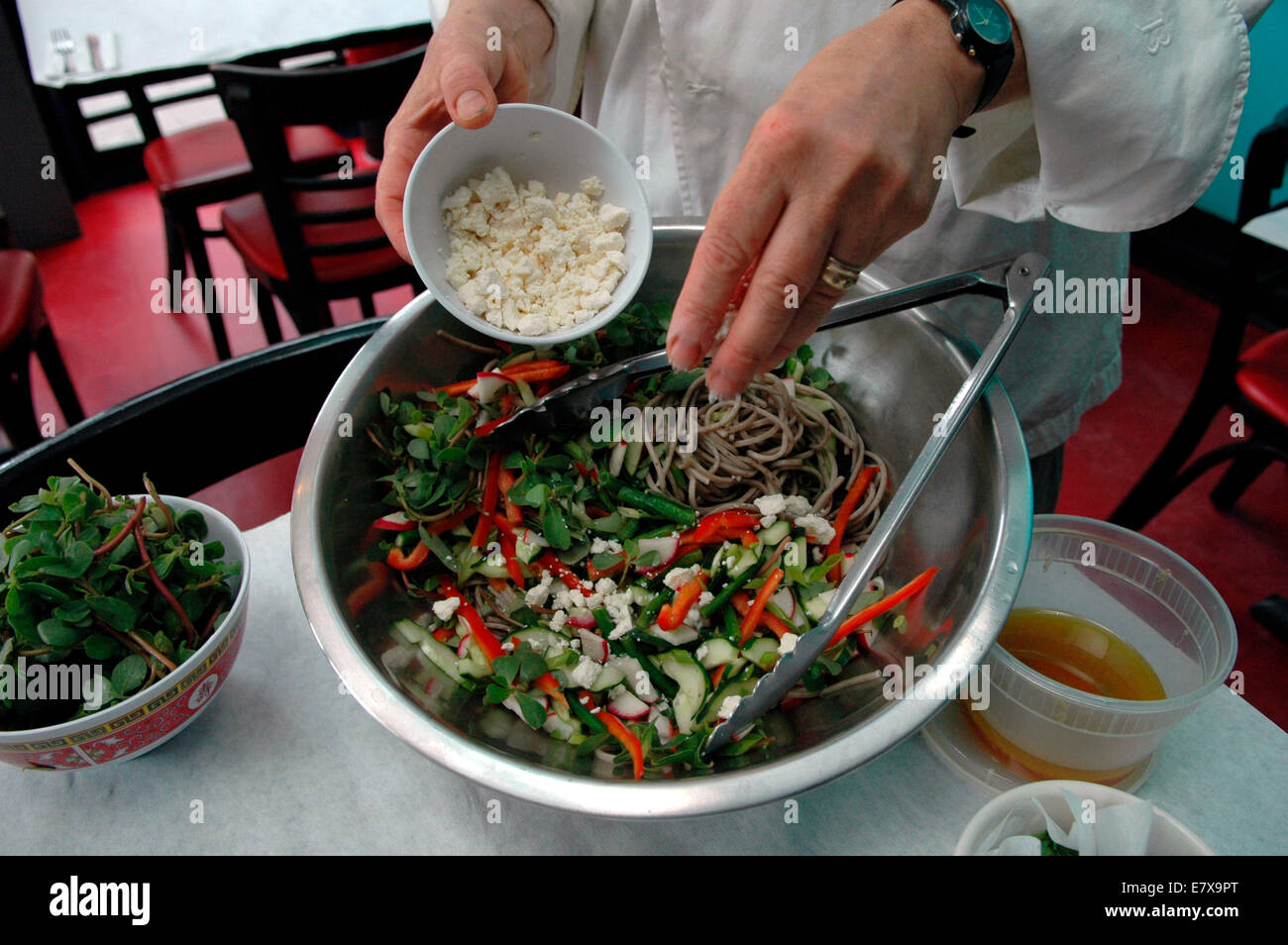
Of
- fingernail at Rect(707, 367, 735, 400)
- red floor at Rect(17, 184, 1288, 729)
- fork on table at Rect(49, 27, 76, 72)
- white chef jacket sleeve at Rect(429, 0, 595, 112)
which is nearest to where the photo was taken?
fingernail at Rect(707, 367, 735, 400)

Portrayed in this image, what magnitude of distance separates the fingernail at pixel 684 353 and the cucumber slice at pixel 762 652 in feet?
1.07

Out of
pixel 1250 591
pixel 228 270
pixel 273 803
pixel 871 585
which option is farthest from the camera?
pixel 228 270

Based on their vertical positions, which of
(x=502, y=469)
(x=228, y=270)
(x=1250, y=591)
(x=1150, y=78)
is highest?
(x=1150, y=78)

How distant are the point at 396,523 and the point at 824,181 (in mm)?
643

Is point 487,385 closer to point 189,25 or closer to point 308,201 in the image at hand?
point 308,201

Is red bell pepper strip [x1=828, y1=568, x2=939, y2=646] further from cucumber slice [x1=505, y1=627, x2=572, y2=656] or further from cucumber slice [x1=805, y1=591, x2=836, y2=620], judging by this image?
cucumber slice [x1=505, y1=627, x2=572, y2=656]

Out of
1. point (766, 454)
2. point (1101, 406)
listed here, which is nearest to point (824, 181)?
point (766, 454)

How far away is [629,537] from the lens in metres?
1.05

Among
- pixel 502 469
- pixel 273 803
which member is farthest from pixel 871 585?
pixel 273 803

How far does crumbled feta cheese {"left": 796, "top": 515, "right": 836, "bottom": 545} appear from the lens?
1.02 metres

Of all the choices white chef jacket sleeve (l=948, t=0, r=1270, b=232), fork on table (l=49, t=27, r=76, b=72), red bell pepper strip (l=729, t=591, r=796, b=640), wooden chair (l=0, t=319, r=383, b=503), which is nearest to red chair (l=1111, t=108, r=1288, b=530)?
white chef jacket sleeve (l=948, t=0, r=1270, b=232)
